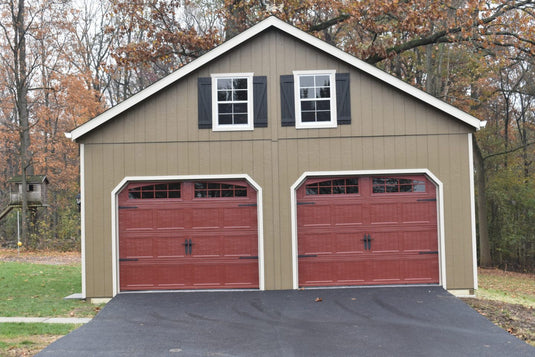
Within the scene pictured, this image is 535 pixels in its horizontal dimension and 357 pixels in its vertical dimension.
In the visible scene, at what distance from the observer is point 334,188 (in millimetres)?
12070

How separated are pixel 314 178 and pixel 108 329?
548cm

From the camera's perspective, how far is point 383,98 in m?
11.9

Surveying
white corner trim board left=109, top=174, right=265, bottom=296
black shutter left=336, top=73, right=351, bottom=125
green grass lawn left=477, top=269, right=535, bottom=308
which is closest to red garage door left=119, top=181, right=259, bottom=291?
white corner trim board left=109, top=174, right=265, bottom=296

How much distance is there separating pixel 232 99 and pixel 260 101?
65 cm

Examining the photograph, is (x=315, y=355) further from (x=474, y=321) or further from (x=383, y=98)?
(x=383, y=98)

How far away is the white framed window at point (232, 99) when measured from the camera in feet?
39.4

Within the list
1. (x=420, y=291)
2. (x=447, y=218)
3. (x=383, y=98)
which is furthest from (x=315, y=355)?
(x=383, y=98)

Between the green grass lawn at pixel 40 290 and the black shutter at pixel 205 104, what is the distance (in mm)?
4541

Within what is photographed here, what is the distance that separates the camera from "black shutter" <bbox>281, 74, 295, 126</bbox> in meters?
12.0

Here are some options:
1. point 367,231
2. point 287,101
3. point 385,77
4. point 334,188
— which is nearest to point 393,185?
point 367,231

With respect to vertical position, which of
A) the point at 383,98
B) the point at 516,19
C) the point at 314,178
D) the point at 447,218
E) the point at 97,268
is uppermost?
the point at 516,19

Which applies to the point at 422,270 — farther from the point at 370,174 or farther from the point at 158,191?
the point at 158,191

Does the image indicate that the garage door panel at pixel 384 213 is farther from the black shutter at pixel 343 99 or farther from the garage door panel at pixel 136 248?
the garage door panel at pixel 136 248

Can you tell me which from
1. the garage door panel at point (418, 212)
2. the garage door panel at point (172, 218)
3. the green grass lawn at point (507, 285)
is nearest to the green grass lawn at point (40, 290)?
the garage door panel at point (172, 218)
